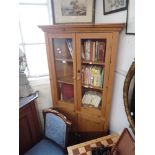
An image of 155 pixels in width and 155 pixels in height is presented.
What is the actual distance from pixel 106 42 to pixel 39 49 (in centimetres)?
101

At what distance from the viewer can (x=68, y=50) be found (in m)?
1.48

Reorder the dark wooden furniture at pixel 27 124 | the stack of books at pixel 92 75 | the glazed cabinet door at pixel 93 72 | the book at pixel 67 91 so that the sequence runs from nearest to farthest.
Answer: the glazed cabinet door at pixel 93 72, the stack of books at pixel 92 75, the dark wooden furniture at pixel 27 124, the book at pixel 67 91

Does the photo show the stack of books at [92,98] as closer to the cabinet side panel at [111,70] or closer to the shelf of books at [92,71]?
the shelf of books at [92,71]

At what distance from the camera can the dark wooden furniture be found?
1.50 metres

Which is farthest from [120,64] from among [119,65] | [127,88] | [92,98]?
[92,98]

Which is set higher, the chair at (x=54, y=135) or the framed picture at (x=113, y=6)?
the framed picture at (x=113, y=6)

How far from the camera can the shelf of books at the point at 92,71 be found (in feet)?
4.25

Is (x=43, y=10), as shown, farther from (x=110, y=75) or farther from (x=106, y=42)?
(x=110, y=75)

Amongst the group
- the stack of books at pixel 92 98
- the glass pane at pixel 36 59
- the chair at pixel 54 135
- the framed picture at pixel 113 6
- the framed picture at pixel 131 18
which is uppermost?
the framed picture at pixel 113 6

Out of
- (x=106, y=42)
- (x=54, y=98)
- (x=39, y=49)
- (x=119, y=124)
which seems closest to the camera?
(x=106, y=42)

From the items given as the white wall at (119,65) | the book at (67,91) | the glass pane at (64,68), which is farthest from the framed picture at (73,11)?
the book at (67,91)

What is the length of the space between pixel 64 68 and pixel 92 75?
355 millimetres

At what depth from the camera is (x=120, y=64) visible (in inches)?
49.4
